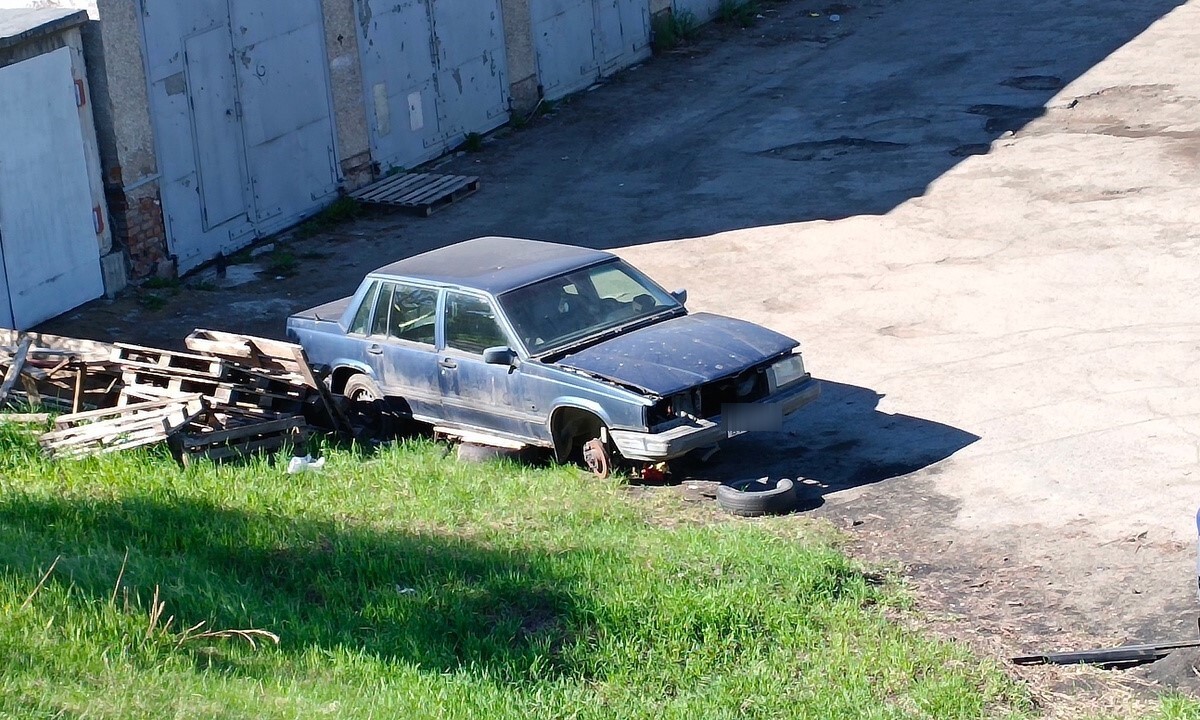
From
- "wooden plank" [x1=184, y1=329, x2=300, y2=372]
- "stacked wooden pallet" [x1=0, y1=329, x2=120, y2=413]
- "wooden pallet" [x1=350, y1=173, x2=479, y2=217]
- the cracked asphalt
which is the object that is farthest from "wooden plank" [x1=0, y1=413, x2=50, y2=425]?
"wooden pallet" [x1=350, y1=173, x2=479, y2=217]

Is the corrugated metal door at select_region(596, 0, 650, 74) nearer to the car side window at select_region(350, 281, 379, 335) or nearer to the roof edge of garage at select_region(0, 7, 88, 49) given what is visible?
the roof edge of garage at select_region(0, 7, 88, 49)

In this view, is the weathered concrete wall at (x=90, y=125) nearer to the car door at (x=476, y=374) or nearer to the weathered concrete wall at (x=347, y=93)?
the weathered concrete wall at (x=347, y=93)

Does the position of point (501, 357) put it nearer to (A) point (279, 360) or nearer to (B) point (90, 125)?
(A) point (279, 360)

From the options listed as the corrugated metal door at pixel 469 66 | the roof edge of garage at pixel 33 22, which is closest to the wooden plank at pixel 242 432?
the roof edge of garage at pixel 33 22

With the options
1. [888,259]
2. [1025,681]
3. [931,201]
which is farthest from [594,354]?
[931,201]

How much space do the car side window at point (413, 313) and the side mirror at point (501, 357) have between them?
808 millimetres

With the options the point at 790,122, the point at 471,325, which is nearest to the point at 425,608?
the point at 471,325

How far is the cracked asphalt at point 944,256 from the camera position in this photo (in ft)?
27.9

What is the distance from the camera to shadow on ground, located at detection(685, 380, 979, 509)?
9758mm

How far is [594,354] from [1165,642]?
4.21 meters

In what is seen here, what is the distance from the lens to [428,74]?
1912cm

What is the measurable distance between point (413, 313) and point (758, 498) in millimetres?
3141

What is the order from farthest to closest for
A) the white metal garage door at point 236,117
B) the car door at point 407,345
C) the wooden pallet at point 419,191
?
the wooden pallet at point 419,191
the white metal garage door at point 236,117
the car door at point 407,345

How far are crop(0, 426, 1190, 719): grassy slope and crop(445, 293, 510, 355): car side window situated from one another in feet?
3.97
